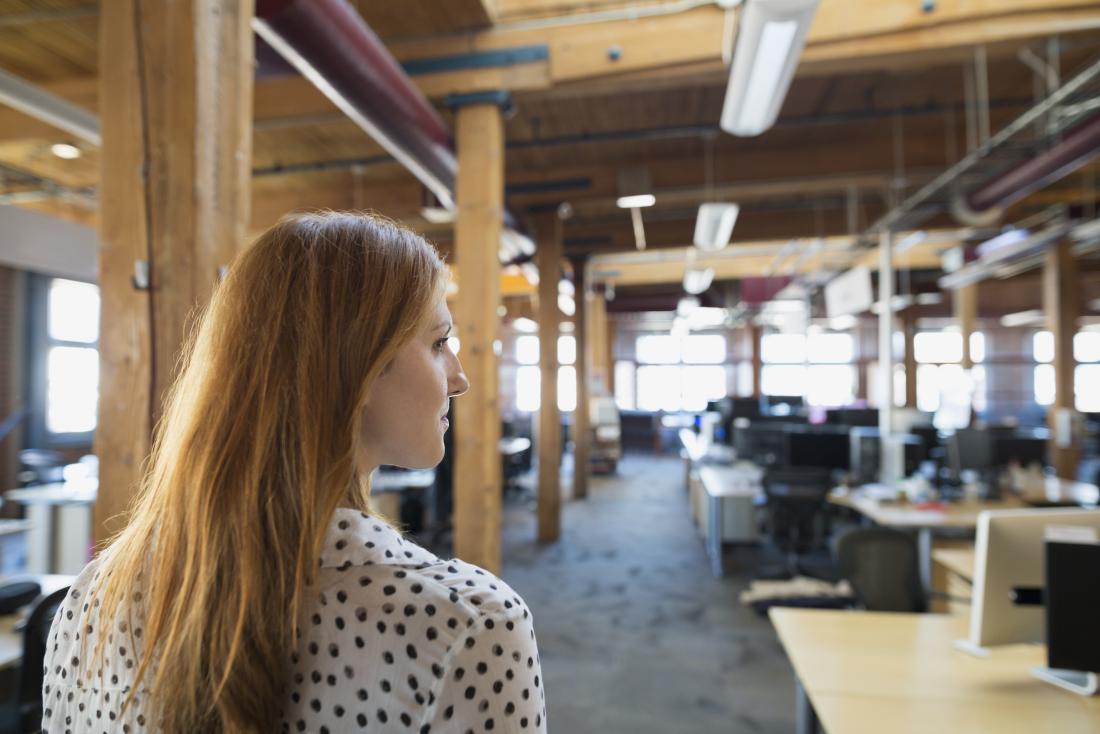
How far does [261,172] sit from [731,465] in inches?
275

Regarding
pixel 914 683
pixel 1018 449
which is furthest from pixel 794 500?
pixel 914 683

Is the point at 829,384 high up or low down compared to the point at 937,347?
down

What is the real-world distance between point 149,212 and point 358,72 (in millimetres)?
1702

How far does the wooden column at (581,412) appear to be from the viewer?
9602 millimetres

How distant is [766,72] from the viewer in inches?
114

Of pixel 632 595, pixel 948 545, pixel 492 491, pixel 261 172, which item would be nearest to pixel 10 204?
pixel 261 172

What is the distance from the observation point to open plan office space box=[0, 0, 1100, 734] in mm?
1719

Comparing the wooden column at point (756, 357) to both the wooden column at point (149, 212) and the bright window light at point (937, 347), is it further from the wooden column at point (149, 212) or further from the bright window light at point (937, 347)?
the wooden column at point (149, 212)

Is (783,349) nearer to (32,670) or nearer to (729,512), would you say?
(729,512)

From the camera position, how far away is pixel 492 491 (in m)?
3.95

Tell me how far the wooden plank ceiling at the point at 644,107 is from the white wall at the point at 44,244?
0.52 m

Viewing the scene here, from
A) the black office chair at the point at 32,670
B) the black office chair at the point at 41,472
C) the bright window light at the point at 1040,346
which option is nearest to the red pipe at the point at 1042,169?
the black office chair at the point at 32,670

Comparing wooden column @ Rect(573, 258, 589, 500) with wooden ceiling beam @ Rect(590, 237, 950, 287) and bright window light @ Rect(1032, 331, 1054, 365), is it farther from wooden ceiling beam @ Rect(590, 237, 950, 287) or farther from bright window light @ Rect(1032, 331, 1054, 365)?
bright window light @ Rect(1032, 331, 1054, 365)

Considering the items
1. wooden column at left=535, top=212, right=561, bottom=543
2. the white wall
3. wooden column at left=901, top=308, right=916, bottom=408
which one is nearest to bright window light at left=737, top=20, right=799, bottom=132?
wooden column at left=535, top=212, right=561, bottom=543
